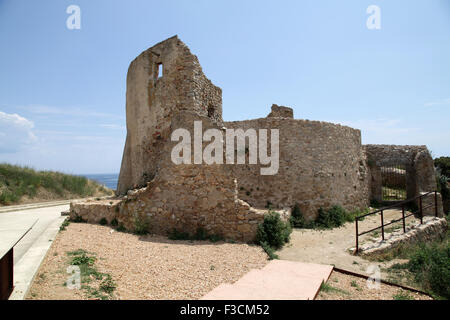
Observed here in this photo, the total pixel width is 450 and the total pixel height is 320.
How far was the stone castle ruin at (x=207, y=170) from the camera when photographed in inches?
304

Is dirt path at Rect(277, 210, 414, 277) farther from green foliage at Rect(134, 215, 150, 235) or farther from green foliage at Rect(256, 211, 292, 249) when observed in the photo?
green foliage at Rect(134, 215, 150, 235)

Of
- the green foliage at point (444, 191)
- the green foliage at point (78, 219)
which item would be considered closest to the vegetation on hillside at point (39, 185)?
the green foliage at point (78, 219)

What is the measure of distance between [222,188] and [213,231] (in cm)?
133

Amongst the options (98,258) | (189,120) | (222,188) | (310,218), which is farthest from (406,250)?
(98,258)

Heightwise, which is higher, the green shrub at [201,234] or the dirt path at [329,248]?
the green shrub at [201,234]

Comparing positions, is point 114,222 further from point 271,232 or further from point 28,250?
point 271,232

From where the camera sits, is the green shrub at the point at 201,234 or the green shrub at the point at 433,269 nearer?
the green shrub at the point at 433,269

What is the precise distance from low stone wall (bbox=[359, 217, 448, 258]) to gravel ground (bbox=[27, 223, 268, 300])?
335 cm

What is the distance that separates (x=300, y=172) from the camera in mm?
11227

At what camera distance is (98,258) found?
5438 millimetres

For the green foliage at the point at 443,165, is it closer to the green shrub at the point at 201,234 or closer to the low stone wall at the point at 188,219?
the low stone wall at the point at 188,219

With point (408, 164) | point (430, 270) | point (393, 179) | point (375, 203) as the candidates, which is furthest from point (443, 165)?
point (430, 270)

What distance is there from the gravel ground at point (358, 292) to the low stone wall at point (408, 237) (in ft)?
7.96

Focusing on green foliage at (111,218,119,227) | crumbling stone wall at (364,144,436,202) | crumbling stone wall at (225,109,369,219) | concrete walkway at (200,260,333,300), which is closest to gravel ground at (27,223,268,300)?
concrete walkway at (200,260,333,300)
